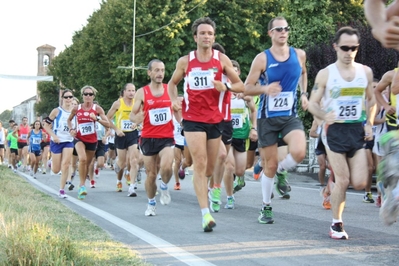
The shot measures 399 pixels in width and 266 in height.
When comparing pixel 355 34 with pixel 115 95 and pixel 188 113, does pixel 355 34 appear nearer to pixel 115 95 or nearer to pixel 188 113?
pixel 188 113

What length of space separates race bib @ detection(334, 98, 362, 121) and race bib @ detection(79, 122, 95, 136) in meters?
7.34

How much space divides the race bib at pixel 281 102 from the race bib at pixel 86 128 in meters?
6.35

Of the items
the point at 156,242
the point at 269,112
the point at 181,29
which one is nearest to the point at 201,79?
the point at 269,112

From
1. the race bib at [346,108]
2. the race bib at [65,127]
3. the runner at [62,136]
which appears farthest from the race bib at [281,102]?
the race bib at [65,127]

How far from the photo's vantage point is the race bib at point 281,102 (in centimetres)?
930

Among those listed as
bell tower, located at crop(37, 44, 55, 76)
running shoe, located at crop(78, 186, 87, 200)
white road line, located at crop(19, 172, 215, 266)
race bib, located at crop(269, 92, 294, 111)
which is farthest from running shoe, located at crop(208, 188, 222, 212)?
bell tower, located at crop(37, 44, 55, 76)

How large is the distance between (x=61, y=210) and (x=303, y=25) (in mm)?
35246

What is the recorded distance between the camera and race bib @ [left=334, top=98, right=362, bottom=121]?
8.52 meters

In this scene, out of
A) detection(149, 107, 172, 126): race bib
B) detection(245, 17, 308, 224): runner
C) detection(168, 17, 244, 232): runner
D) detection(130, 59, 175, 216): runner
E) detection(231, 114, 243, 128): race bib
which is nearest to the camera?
detection(168, 17, 244, 232): runner

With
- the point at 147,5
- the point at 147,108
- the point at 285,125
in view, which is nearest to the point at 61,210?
the point at 147,108

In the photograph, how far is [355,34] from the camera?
8508mm

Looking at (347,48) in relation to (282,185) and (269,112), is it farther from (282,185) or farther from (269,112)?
(282,185)

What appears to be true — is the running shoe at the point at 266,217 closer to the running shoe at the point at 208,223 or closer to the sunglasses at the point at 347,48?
the running shoe at the point at 208,223

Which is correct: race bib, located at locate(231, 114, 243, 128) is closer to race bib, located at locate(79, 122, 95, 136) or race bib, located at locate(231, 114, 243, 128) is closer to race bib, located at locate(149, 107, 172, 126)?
race bib, located at locate(149, 107, 172, 126)
